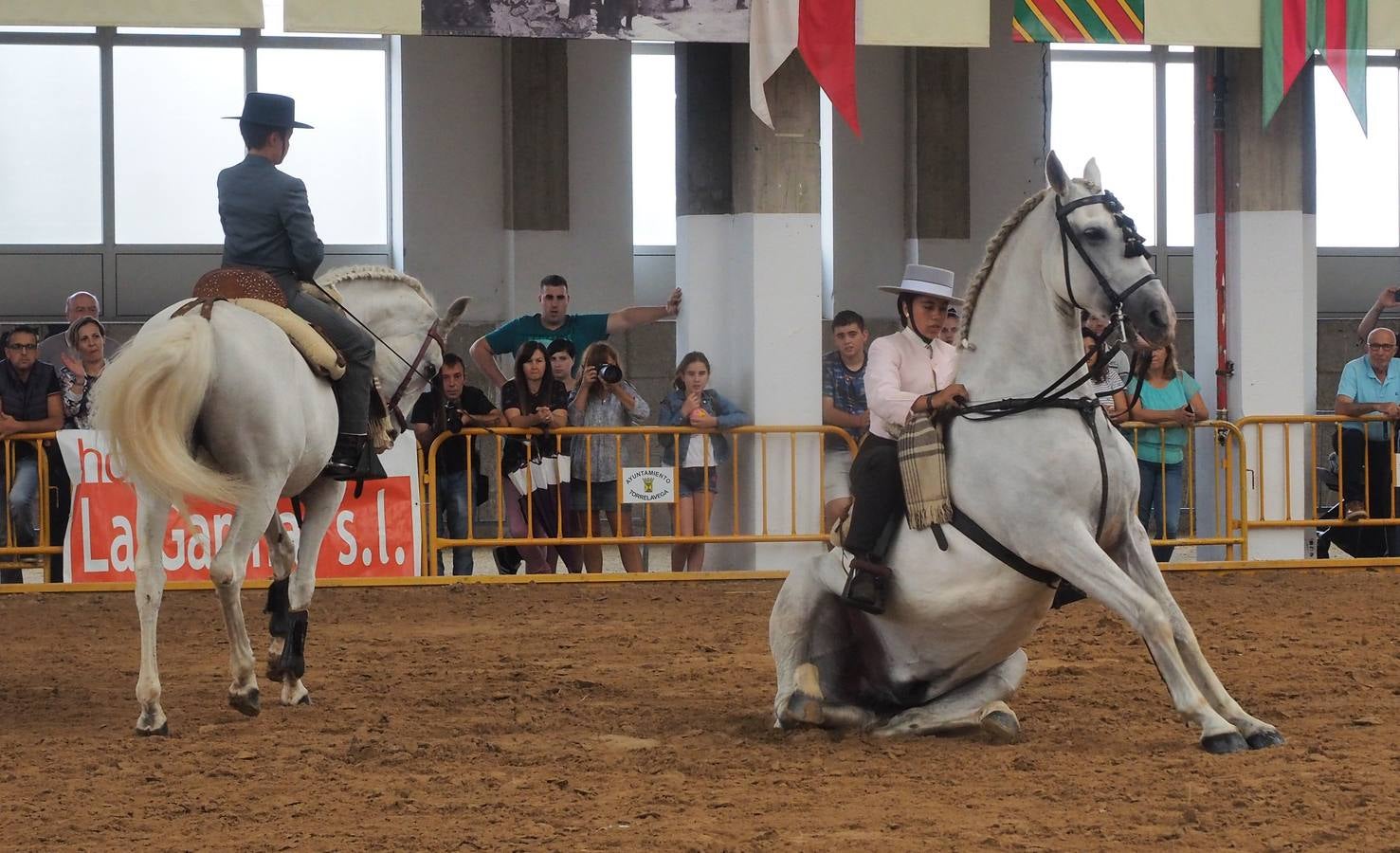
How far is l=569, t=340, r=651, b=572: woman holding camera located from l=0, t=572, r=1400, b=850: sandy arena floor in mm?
2514

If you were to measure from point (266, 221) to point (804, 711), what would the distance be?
328 centimetres

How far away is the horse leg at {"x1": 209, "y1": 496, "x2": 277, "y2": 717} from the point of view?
23.5 feet

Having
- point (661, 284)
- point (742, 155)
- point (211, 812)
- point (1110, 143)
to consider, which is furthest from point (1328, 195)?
point (211, 812)

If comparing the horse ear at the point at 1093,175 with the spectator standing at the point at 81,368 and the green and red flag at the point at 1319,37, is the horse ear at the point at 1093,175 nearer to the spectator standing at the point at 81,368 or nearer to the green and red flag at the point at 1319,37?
the green and red flag at the point at 1319,37

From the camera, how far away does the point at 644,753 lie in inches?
252

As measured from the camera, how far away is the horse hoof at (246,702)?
23.8ft

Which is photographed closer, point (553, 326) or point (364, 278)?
point (364, 278)

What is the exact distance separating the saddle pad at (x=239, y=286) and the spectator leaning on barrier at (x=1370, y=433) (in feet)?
29.2

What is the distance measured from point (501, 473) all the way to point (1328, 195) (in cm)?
1435

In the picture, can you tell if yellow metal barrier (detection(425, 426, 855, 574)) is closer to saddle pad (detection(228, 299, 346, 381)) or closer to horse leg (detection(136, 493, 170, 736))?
saddle pad (detection(228, 299, 346, 381))

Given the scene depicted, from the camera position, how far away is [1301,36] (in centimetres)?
1324

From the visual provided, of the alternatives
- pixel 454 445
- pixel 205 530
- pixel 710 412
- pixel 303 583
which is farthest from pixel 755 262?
pixel 303 583

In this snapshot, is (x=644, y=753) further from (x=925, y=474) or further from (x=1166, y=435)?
(x=1166, y=435)

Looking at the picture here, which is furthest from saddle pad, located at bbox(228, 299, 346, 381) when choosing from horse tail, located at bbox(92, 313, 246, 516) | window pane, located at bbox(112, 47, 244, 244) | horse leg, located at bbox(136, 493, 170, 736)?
window pane, located at bbox(112, 47, 244, 244)
